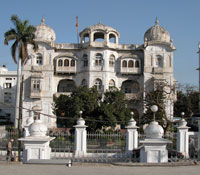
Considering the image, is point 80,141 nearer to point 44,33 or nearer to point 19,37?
point 19,37

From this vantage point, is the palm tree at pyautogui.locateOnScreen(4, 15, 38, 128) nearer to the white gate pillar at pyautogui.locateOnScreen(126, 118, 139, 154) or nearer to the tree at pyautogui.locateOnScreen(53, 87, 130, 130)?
the tree at pyautogui.locateOnScreen(53, 87, 130, 130)

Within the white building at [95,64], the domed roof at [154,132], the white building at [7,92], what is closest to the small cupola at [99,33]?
the white building at [95,64]

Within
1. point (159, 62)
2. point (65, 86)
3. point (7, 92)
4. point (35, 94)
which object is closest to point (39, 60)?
point (35, 94)

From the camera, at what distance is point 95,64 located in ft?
121

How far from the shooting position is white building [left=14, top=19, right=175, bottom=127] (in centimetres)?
3634

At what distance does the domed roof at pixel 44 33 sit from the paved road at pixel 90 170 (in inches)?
1193

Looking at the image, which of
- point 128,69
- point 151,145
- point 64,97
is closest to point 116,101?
point 64,97

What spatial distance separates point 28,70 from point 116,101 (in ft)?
44.7

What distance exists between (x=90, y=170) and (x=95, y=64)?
29232 millimetres

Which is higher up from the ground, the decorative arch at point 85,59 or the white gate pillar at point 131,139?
the decorative arch at point 85,59

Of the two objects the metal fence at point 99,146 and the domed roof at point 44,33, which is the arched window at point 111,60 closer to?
the domed roof at point 44,33

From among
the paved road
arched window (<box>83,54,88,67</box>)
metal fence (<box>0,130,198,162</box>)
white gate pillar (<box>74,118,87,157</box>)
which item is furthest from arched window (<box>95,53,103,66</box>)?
the paved road

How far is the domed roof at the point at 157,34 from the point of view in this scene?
37750 millimetres

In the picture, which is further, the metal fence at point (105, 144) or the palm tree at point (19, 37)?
the palm tree at point (19, 37)
